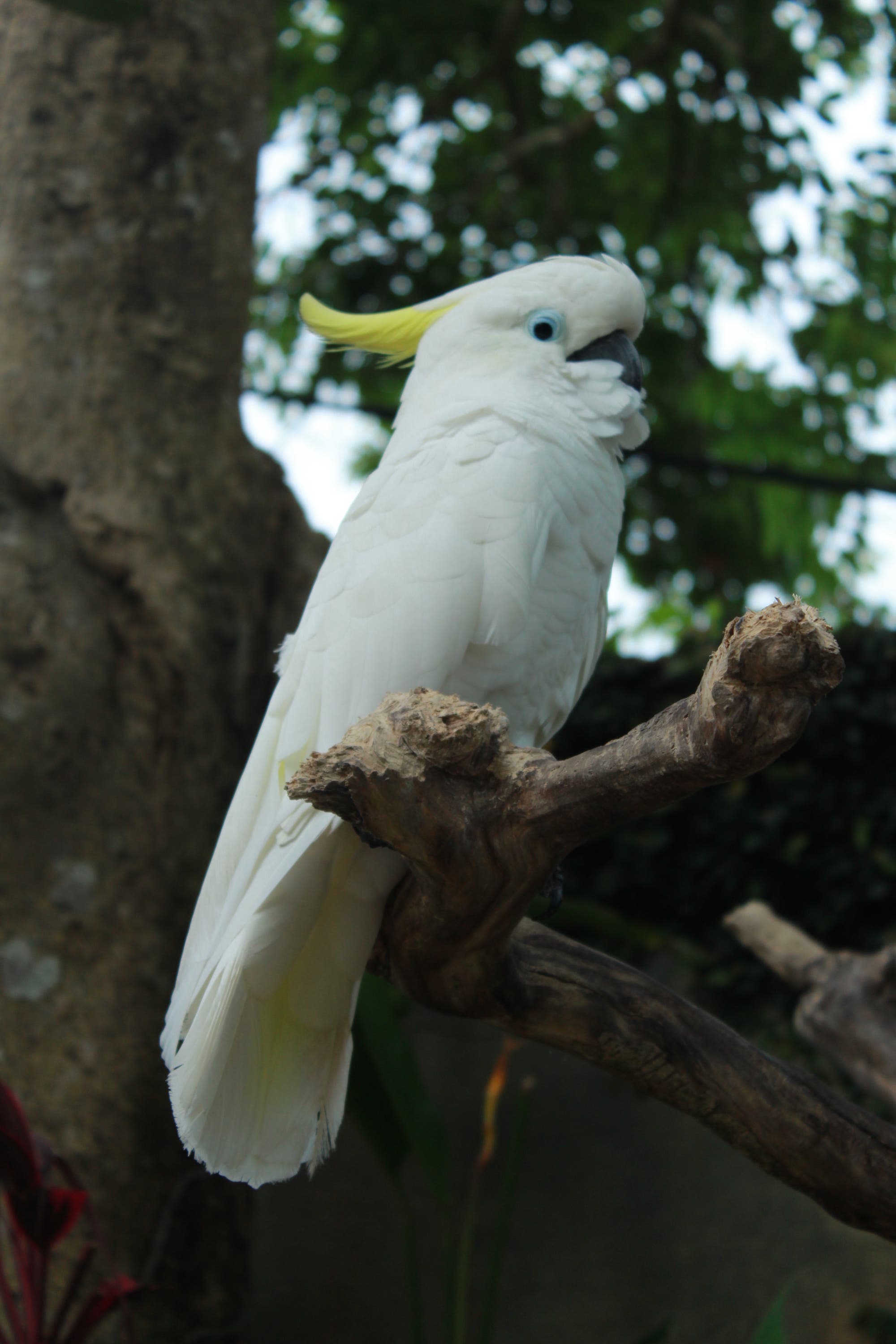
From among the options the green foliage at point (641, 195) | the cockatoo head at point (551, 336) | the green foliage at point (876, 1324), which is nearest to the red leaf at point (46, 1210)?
the cockatoo head at point (551, 336)

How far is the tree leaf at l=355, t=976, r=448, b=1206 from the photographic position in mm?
1965

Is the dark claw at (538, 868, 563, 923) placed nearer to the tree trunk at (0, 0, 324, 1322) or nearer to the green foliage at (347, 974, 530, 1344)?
the green foliage at (347, 974, 530, 1344)

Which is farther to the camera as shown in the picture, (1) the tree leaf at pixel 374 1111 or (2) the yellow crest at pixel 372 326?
(1) the tree leaf at pixel 374 1111

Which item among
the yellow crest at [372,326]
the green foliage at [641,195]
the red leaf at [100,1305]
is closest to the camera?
the red leaf at [100,1305]

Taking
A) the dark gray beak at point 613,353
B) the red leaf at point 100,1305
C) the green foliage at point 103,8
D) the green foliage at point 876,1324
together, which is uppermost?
the green foliage at point 103,8

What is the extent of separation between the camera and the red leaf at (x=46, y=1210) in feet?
4.90

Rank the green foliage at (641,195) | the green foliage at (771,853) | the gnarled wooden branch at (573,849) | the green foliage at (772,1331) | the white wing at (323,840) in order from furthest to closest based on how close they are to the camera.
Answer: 1. the green foliage at (641,195)
2. the green foliage at (771,853)
3. the green foliage at (772,1331)
4. the white wing at (323,840)
5. the gnarled wooden branch at (573,849)

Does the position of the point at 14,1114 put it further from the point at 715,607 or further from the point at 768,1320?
the point at 715,607

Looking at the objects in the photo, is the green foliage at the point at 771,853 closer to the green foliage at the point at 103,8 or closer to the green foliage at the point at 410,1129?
the green foliage at the point at 410,1129

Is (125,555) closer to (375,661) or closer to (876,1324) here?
(375,661)

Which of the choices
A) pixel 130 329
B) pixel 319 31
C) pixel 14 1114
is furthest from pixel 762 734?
pixel 319 31

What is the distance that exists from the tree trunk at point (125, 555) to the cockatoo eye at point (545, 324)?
3.27 ft

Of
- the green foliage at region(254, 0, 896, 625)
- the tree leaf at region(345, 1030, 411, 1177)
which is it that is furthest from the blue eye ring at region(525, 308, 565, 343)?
the green foliage at region(254, 0, 896, 625)

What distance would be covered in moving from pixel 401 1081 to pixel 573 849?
1.12 metres
